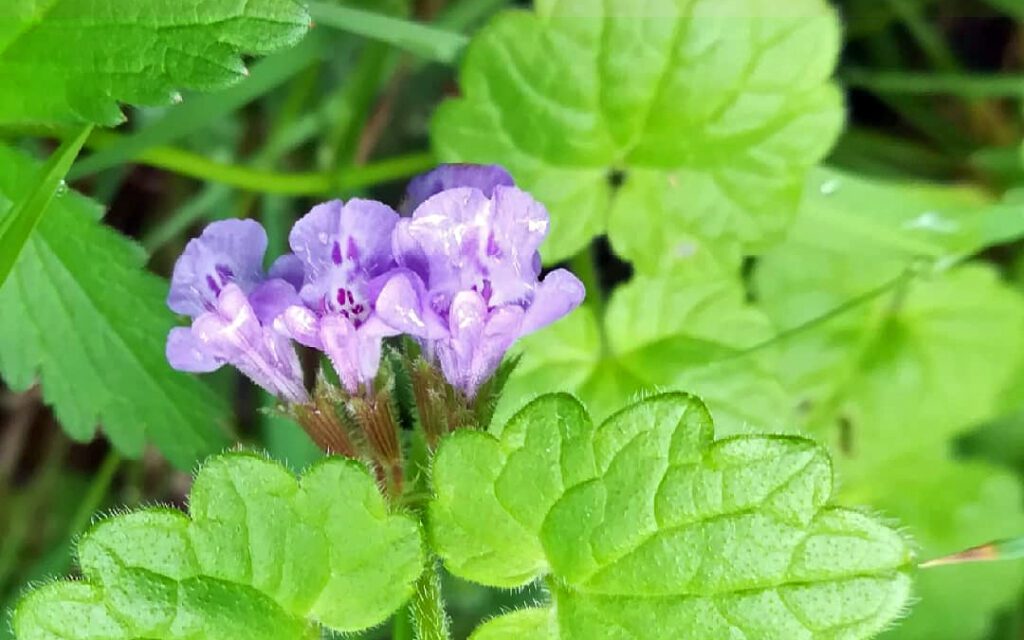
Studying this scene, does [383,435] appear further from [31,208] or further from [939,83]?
[939,83]

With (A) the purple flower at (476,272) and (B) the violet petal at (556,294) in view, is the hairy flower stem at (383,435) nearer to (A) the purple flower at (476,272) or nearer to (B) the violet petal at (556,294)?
(A) the purple flower at (476,272)

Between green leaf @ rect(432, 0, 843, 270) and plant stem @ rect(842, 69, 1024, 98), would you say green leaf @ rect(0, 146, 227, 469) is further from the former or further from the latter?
plant stem @ rect(842, 69, 1024, 98)

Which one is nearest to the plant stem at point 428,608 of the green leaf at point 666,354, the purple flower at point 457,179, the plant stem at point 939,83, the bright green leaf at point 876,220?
the purple flower at point 457,179

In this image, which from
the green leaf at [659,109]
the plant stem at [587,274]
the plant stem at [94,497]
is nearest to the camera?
the green leaf at [659,109]

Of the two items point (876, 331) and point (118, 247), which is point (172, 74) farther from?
point (876, 331)

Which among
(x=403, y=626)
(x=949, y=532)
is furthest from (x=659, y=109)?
(x=949, y=532)

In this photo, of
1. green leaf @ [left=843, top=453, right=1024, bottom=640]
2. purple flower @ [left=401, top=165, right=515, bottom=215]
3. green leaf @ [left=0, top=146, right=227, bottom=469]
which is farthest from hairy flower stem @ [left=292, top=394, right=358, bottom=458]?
green leaf @ [left=843, top=453, right=1024, bottom=640]
